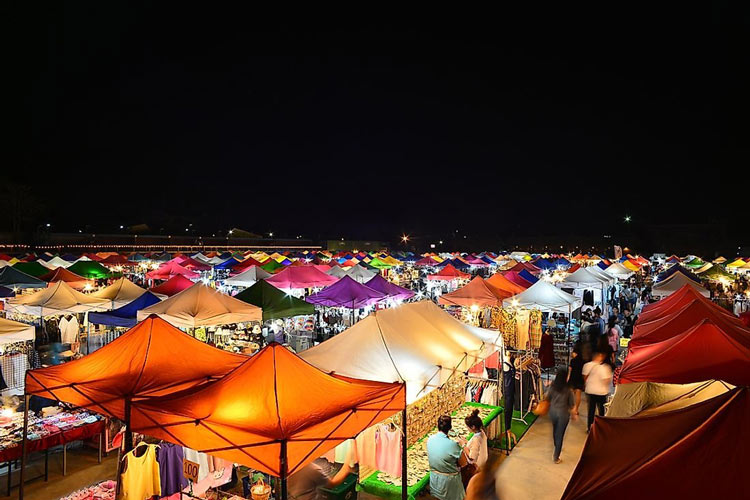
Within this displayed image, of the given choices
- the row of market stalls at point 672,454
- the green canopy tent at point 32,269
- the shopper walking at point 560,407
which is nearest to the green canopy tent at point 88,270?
the green canopy tent at point 32,269

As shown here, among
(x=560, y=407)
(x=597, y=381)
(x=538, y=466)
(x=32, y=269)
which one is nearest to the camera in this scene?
(x=560, y=407)

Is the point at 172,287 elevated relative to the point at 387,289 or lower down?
elevated

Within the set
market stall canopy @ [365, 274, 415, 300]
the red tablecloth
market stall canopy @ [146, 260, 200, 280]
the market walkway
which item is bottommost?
the market walkway

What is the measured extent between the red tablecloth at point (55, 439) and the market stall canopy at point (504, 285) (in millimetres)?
9478

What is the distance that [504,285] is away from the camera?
12.7 meters

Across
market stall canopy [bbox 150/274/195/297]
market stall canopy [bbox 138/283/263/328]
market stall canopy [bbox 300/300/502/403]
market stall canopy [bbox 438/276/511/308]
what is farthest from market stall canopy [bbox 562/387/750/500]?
market stall canopy [bbox 150/274/195/297]

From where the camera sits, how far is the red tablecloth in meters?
5.50

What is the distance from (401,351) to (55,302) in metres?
9.20

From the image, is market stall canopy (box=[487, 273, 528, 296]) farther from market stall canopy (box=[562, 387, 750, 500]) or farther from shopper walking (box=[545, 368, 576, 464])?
market stall canopy (box=[562, 387, 750, 500])

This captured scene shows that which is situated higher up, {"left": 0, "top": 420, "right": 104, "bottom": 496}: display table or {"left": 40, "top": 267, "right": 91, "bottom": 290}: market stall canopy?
{"left": 40, "top": 267, "right": 91, "bottom": 290}: market stall canopy

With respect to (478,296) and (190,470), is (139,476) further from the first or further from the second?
(478,296)

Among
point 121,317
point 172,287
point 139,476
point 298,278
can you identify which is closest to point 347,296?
point 298,278

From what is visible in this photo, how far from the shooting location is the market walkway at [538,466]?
18.2ft

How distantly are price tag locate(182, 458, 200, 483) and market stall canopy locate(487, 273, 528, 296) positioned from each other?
9.13 m
